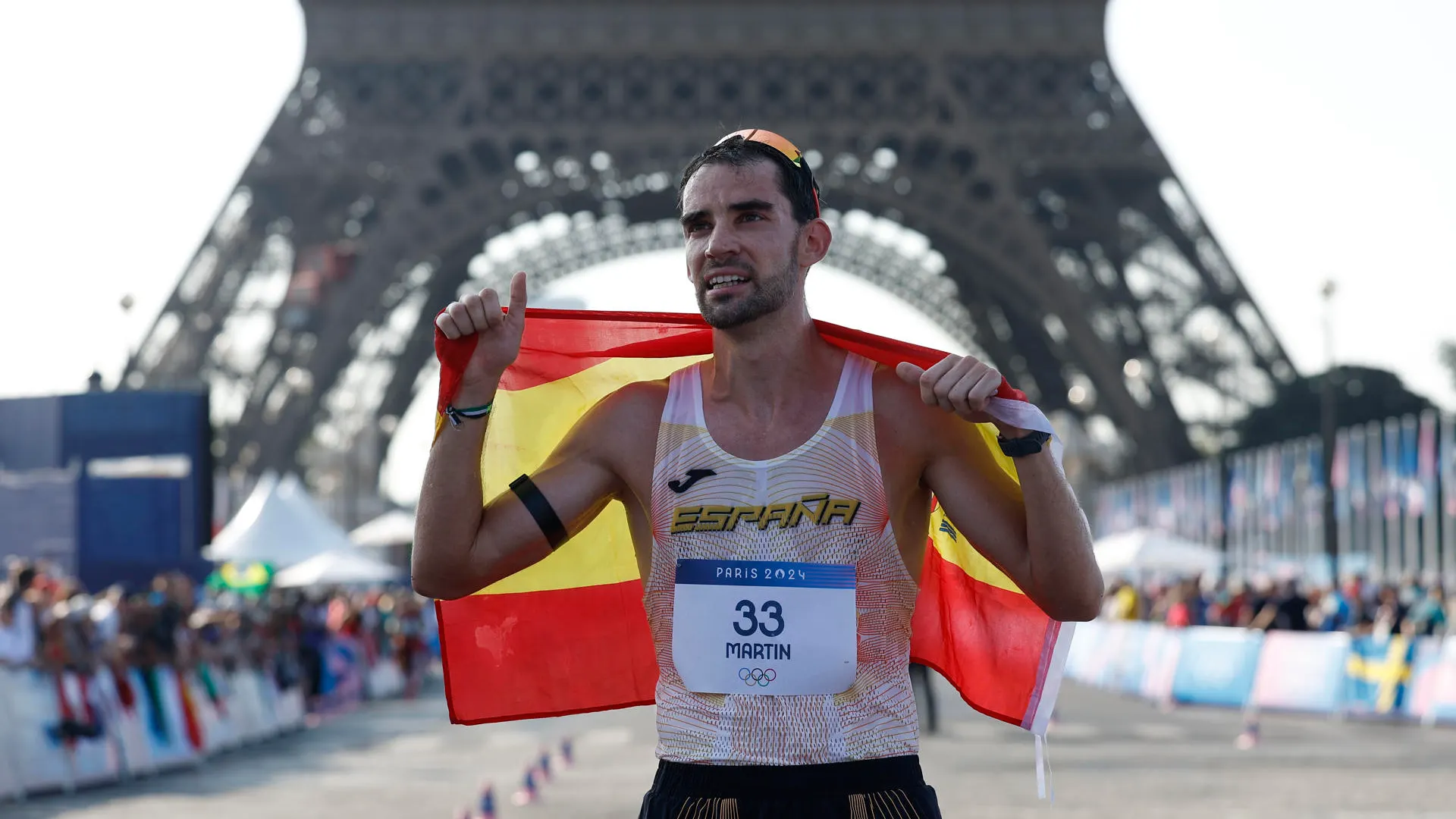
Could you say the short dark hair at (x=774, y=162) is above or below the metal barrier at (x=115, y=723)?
above

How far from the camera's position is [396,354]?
5438cm

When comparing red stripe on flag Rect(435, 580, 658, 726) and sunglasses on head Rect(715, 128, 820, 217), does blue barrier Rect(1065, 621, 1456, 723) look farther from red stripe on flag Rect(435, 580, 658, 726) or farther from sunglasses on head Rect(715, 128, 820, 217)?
sunglasses on head Rect(715, 128, 820, 217)

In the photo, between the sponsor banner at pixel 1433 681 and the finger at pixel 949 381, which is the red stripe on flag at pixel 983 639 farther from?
the sponsor banner at pixel 1433 681

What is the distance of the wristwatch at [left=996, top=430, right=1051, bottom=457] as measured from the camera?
321cm

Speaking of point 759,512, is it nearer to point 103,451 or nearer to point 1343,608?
point 103,451

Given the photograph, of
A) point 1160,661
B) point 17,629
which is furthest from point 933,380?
point 1160,661

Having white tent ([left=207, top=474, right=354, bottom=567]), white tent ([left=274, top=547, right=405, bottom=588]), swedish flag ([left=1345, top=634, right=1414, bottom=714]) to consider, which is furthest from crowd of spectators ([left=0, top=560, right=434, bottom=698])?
swedish flag ([left=1345, top=634, right=1414, bottom=714])

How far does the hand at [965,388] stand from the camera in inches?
125

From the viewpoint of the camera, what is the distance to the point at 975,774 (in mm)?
14141

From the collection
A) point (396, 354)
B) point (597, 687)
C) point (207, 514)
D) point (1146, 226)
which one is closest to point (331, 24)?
point (396, 354)

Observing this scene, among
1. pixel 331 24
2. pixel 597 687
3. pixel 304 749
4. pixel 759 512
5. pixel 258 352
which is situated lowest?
pixel 304 749

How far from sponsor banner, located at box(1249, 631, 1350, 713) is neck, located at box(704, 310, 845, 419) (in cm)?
1747

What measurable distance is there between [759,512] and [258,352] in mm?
46383

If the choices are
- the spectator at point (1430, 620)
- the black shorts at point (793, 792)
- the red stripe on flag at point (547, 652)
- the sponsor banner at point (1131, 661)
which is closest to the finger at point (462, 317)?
the red stripe on flag at point (547, 652)
